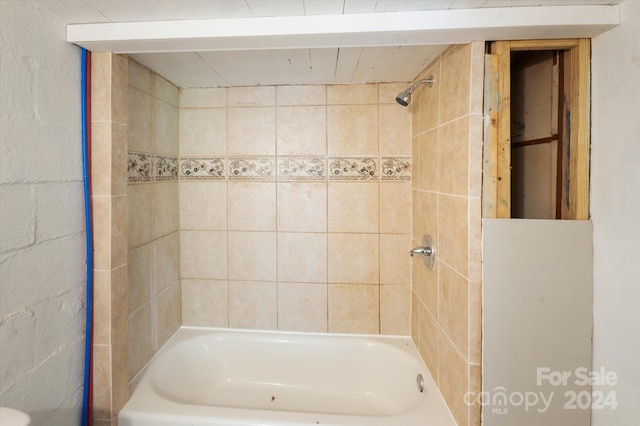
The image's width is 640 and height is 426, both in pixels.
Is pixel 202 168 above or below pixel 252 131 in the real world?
below

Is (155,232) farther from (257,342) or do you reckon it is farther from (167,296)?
(257,342)

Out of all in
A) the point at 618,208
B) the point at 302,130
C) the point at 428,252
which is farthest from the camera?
the point at 302,130

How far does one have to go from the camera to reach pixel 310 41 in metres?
1.01

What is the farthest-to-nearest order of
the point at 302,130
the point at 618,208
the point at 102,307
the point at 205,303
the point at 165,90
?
1. the point at 205,303
2. the point at 302,130
3. the point at 165,90
4. the point at 102,307
5. the point at 618,208

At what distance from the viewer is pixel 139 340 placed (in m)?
1.39

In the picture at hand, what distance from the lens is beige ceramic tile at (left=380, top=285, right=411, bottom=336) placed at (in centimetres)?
170

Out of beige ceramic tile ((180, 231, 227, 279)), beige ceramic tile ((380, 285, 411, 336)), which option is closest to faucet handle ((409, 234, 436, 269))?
beige ceramic tile ((380, 285, 411, 336))

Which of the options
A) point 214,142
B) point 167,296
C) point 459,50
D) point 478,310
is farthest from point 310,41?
point 167,296

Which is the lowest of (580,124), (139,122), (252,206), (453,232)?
(453,232)

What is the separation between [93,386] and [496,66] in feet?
6.22

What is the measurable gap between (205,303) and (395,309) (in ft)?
3.78

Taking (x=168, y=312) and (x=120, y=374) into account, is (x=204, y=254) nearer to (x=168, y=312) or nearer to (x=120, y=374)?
(x=168, y=312)

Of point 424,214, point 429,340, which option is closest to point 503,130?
point 424,214

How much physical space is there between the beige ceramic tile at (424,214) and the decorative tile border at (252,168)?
0.82 m
